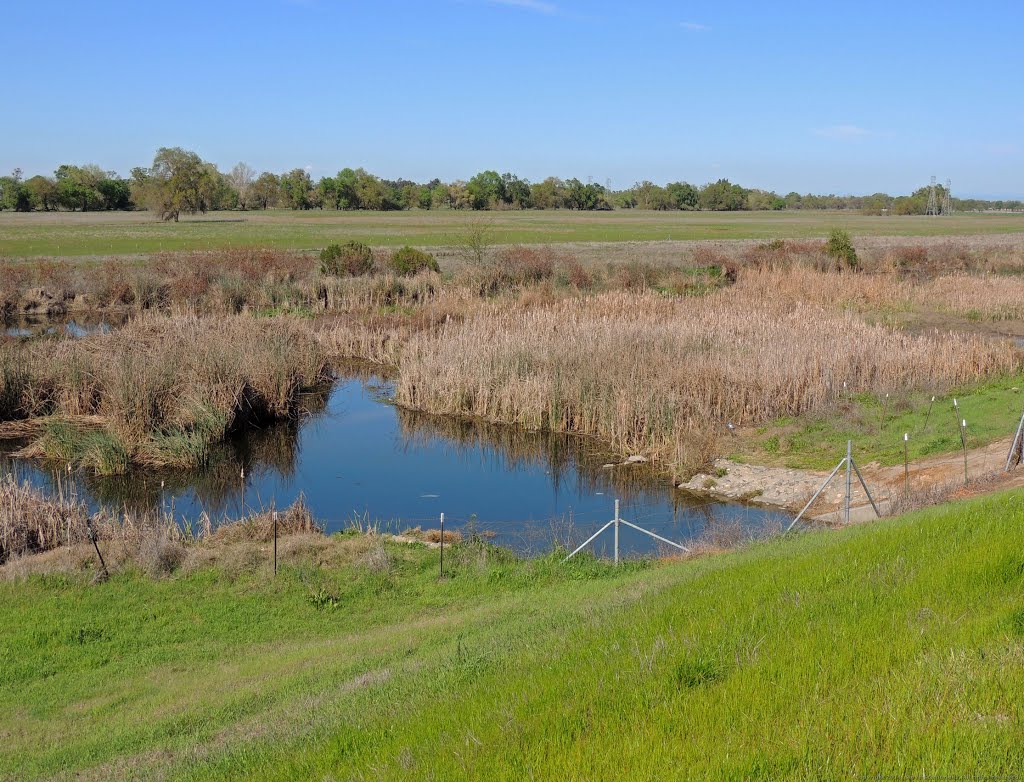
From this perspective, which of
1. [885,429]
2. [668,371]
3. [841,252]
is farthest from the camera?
[841,252]

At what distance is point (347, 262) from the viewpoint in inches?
1788

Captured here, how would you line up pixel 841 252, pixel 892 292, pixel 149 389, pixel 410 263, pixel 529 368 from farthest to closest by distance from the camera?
pixel 841 252 → pixel 410 263 → pixel 892 292 → pixel 529 368 → pixel 149 389

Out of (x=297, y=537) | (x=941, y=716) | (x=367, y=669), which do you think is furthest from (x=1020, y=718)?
(x=297, y=537)

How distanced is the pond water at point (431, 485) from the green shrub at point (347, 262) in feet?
68.7

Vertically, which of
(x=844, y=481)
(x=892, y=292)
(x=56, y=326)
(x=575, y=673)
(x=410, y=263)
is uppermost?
(x=410, y=263)

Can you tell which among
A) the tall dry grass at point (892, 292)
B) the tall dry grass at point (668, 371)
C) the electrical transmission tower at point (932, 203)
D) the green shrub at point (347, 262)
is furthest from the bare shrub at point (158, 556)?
the electrical transmission tower at point (932, 203)

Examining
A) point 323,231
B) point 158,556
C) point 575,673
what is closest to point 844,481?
point 158,556

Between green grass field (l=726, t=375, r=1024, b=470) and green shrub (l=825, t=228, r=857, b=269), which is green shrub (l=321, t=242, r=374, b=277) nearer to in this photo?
green shrub (l=825, t=228, r=857, b=269)

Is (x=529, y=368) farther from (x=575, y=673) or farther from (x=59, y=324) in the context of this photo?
(x=59, y=324)

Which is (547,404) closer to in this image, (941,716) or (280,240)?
(941,716)

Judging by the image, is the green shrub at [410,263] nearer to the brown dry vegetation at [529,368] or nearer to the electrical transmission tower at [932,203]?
the brown dry vegetation at [529,368]

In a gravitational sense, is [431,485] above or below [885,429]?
below

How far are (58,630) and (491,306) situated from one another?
83.5 feet

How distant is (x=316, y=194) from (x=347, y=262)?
10700 centimetres
